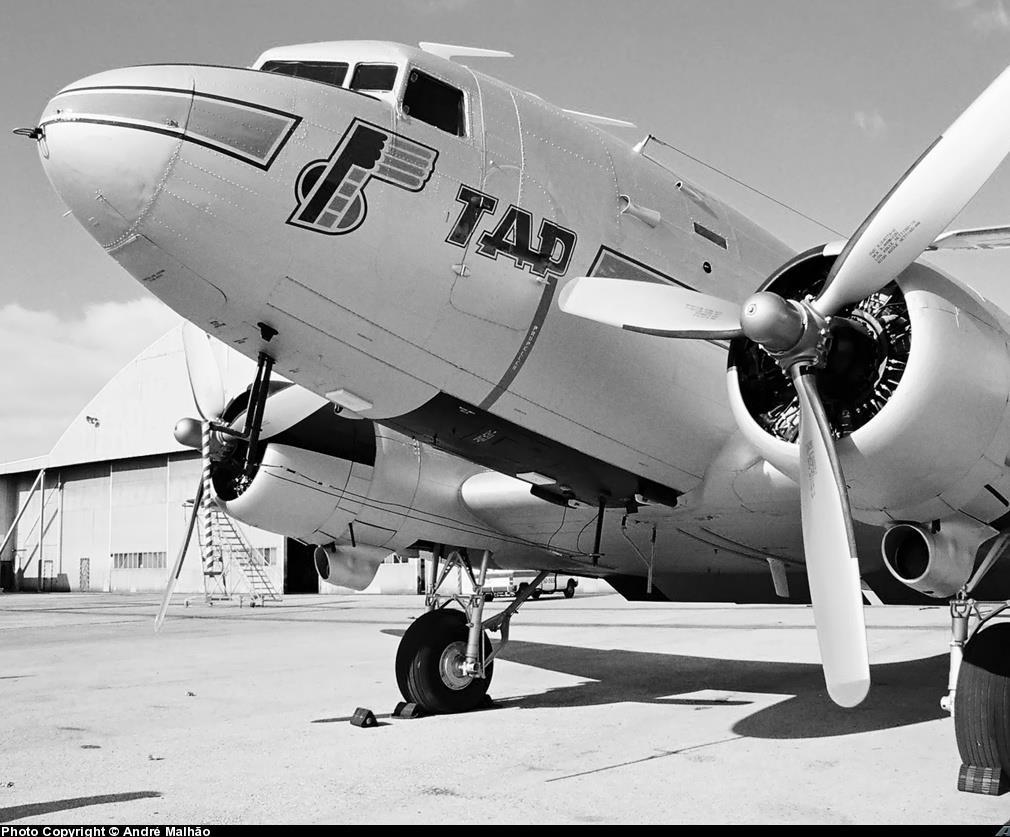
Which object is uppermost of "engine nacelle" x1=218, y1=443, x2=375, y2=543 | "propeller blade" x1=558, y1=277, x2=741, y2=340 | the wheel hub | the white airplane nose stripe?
the white airplane nose stripe

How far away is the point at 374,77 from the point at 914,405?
4271mm

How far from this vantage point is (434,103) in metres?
6.83

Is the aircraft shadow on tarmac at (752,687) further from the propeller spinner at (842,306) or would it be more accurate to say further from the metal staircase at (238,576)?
the metal staircase at (238,576)

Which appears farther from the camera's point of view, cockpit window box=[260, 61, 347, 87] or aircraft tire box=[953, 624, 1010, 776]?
cockpit window box=[260, 61, 347, 87]

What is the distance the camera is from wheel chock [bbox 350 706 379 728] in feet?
27.6

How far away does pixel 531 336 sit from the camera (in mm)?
7117

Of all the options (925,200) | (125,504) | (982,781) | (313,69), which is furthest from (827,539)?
(125,504)

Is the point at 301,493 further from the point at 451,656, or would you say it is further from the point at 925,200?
the point at 925,200

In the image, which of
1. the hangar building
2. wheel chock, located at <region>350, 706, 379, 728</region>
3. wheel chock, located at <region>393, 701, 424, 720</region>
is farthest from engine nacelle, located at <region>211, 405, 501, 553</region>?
the hangar building

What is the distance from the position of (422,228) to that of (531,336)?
120 cm

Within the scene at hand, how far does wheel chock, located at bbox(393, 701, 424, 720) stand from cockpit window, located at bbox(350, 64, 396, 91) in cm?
560

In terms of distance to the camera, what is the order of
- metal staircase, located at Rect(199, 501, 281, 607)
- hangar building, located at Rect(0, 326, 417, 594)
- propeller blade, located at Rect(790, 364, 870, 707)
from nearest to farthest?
propeller blade, located at Rect(790, 364, 870, 707) < metal staircase, located at Rect(199, 501, 281, 607) < hangar building, located at Rect(0, 326, 417, 594)

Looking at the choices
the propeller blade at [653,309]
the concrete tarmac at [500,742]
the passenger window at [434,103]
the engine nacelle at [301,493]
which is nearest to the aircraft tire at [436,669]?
the concrete tarmac at [500,742]

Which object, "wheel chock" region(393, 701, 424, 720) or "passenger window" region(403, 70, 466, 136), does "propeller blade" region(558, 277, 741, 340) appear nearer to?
"passenger window" region(403, 70, 466, 136)
